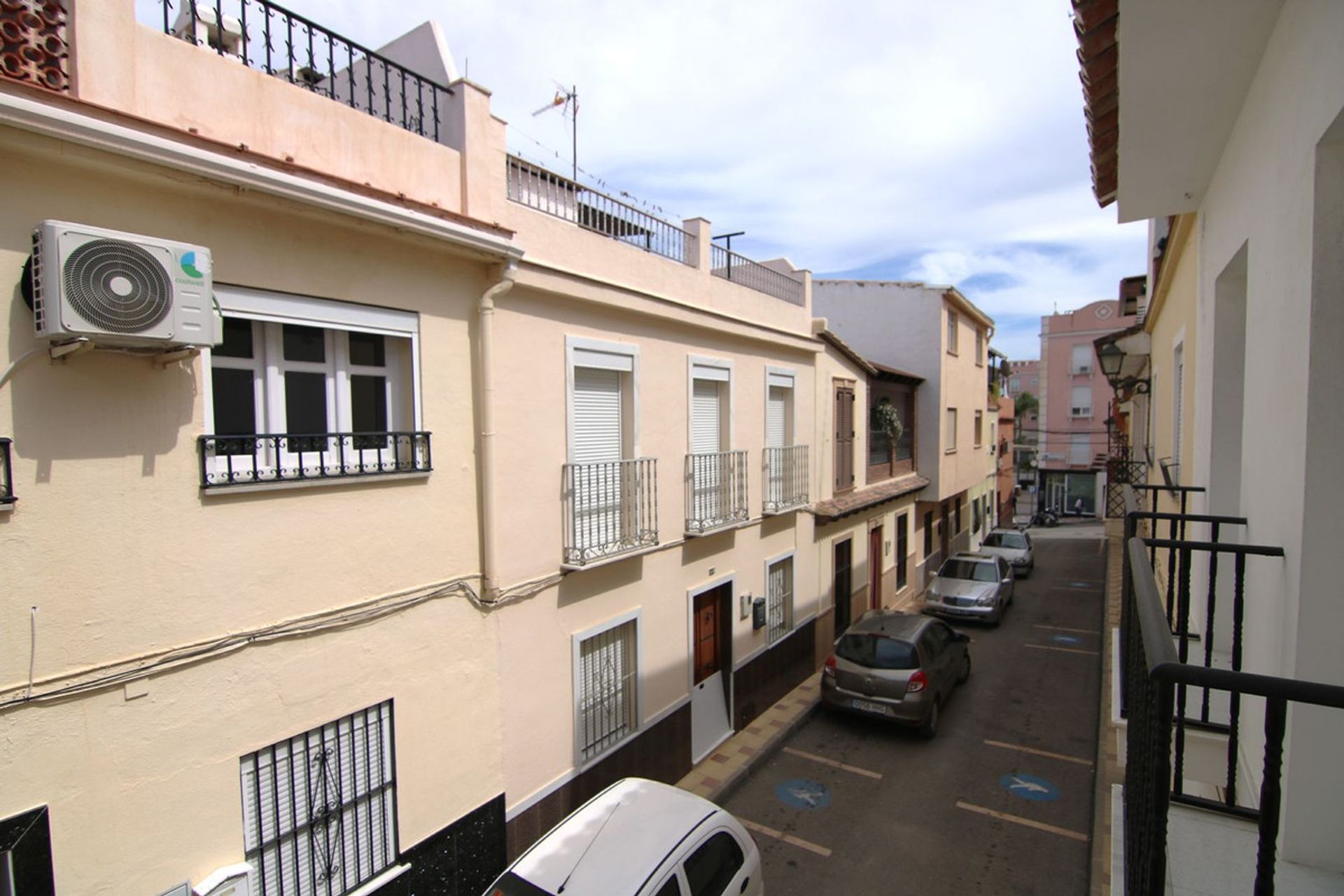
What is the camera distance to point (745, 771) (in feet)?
29.9

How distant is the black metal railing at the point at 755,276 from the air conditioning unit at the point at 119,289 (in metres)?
6.69

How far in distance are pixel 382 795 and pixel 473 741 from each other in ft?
2.79

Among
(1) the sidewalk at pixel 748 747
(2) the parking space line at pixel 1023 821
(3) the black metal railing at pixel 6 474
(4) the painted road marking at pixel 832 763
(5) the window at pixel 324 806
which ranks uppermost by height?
(3) the black metal railing at pixel 6 474

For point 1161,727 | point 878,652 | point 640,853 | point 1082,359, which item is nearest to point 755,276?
point 878,652

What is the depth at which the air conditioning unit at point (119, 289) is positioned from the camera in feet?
11.3

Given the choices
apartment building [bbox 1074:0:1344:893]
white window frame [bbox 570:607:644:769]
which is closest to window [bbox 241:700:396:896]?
white window frame [bbox 570:607:644:769]

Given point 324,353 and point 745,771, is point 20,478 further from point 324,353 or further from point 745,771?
point 745,771

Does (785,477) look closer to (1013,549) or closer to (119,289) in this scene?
(119,289)

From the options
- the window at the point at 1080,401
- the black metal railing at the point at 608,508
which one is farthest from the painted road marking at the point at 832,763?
the window at the point at 1080,401

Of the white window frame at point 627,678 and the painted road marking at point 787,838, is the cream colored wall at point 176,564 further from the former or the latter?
the painted road marking at point 787,838

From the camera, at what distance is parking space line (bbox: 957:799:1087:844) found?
7.83 metres

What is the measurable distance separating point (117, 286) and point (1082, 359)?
42.2 metres

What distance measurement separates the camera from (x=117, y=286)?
3.64 m

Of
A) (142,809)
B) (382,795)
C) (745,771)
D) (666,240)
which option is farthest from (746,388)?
(142,809)
